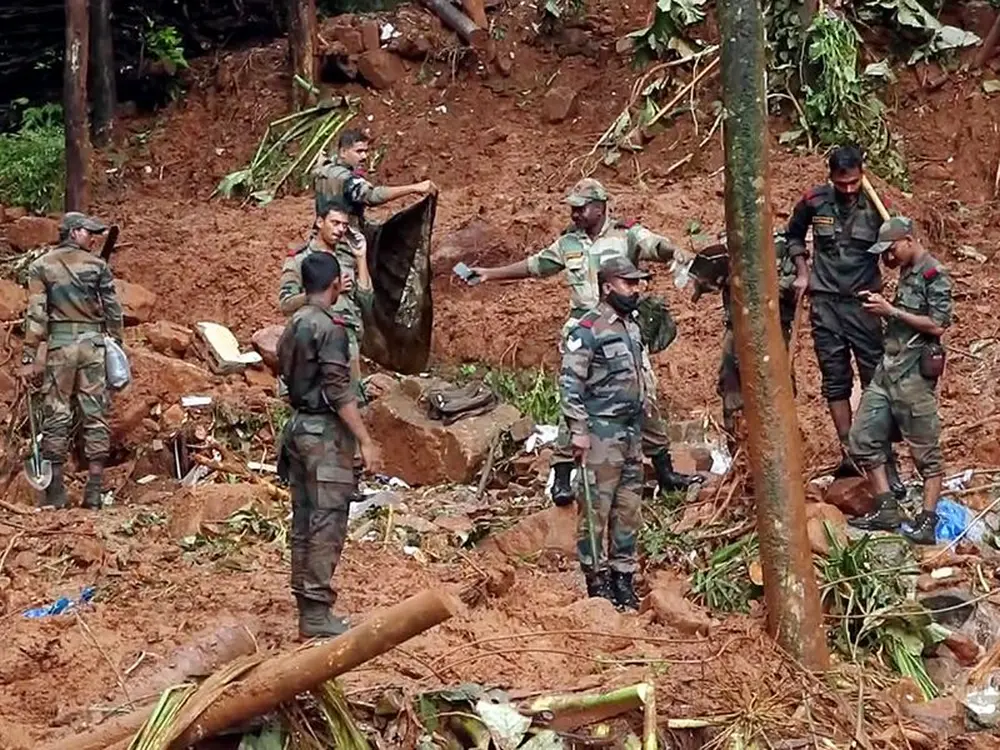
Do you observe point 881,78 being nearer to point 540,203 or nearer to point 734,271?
point 540,203

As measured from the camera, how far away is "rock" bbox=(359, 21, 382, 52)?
16547 mm

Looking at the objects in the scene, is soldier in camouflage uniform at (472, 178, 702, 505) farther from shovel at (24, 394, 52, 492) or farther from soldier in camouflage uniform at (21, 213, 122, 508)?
shovel at (24, 394, 52, 492)

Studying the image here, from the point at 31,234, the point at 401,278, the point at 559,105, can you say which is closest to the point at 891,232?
the point at 401,278

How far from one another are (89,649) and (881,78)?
990 centimetres

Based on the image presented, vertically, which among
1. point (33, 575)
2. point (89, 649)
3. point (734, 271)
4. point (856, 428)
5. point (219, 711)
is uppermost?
point (734, 271)

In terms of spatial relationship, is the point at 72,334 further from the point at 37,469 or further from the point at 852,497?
the point at 852,497

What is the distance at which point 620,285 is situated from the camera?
722 cm

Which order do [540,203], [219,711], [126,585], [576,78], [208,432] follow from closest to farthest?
[219,711]
[126,585]
[208,432]
[540,203]
[576,78]

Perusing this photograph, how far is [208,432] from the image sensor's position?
11.0 metres

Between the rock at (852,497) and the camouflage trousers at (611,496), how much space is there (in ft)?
4.87

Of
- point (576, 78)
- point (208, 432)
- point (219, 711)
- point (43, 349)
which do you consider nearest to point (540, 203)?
point (576, 78)

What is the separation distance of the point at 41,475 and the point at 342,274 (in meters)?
3.04

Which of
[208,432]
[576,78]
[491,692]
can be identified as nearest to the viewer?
[491,692]

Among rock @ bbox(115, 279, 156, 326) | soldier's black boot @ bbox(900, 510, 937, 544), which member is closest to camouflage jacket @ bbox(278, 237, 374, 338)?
soldier's black boot @ bbox(900, 510, 937, 544)
